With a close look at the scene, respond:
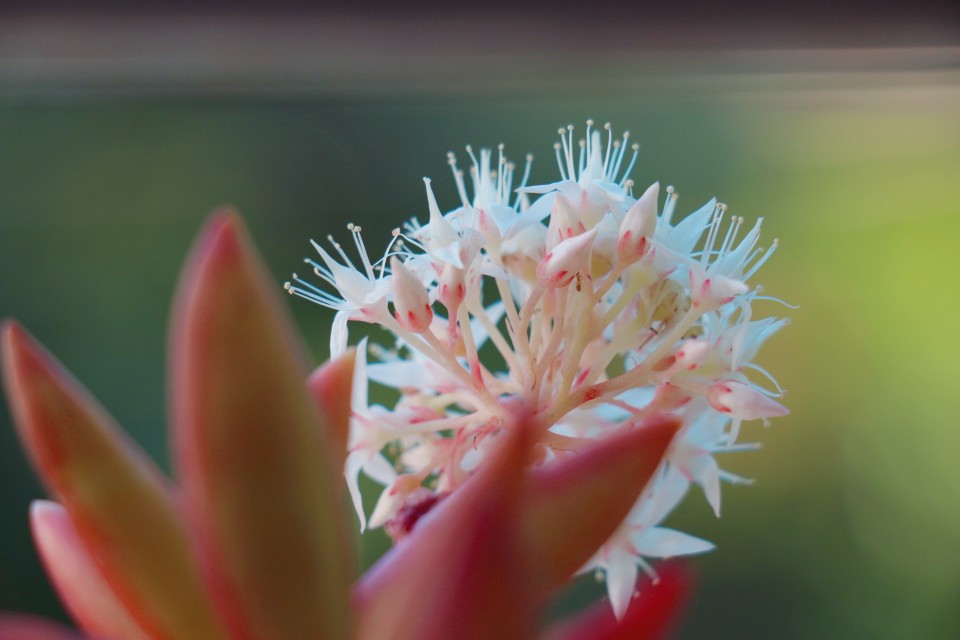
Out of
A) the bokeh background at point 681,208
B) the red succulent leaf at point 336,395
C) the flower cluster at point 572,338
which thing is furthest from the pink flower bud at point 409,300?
the bokeh background at point 681,208

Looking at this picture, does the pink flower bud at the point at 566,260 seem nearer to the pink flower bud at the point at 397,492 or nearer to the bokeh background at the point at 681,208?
the pink flower bud at the point at 397,492

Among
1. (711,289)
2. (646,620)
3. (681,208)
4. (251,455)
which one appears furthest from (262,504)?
(681,208)

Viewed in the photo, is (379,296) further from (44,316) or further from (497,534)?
(44,316)

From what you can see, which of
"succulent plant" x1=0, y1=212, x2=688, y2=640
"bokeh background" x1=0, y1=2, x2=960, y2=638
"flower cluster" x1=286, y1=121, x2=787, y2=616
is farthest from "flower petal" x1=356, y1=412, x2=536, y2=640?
"bokeh background" x1=0, y1=2, x2=960, y2=638

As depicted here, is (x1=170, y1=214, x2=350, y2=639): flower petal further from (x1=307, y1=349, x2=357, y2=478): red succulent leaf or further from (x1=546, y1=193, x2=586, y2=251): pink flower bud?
(x1=546, y1=193, x2=586, y2=251): pink flower bud

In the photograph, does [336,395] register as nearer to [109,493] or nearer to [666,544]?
[109,493]
